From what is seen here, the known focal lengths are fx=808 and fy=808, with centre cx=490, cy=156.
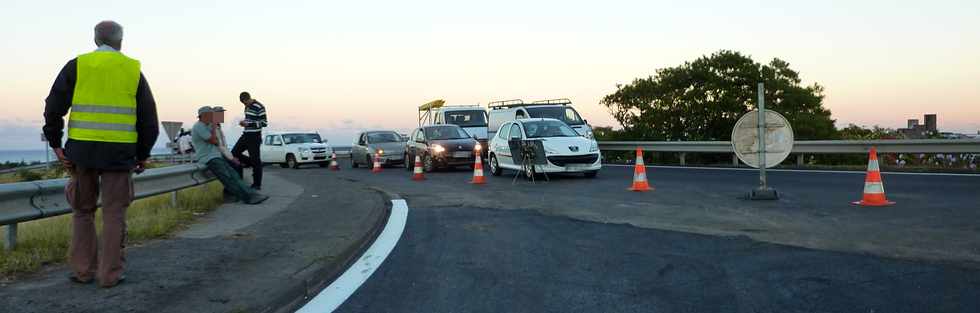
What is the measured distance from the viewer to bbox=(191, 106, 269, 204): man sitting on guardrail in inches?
420

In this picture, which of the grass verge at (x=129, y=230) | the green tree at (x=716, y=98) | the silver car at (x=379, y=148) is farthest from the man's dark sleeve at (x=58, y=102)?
the green tree at (x=716, y=98)

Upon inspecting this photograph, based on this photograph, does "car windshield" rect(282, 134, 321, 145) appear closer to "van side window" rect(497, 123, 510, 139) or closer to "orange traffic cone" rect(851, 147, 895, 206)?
"van side window" rect(497, 123, 510, 139)

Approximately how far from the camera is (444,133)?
77.2ft

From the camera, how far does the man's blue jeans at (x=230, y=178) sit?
10.8m

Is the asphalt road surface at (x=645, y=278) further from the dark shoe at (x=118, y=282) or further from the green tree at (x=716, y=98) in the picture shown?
the green tree at (x=716, y=98)

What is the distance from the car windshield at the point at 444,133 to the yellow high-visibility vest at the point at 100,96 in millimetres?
18034

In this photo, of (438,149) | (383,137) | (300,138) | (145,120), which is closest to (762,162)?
(145,120)

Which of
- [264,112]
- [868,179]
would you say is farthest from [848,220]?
[264,112]

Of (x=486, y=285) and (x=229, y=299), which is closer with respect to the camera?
(x=229, y=299)

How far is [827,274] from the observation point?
547 centimetres

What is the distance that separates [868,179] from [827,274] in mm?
5697

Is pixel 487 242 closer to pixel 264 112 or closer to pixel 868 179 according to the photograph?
pixel 868 179

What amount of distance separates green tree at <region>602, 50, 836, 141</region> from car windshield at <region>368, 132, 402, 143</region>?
43.4 feet

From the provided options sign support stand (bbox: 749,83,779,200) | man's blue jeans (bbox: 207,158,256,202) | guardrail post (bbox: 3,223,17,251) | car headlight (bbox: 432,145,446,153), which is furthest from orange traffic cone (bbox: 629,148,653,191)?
guardrail post (bbox: 3,223,17,251)
